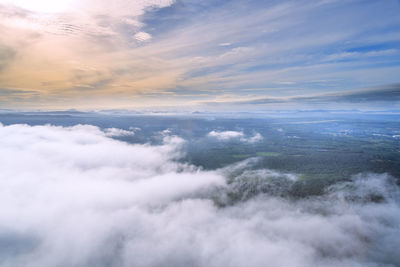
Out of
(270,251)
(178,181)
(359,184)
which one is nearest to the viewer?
(270,251)

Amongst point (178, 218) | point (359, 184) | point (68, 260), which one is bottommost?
point (68, 260)

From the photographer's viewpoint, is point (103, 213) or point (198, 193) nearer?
point (103, 213)

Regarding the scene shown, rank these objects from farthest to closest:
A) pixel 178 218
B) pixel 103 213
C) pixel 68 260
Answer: pixel 103 213, pixel 178 218, pixel 68 260

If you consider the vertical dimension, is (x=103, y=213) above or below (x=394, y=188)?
below

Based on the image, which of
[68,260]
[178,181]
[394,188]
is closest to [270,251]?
[68,260]

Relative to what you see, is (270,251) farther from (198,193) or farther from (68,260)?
(68,260)

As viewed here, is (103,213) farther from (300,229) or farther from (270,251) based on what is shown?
(300,229)

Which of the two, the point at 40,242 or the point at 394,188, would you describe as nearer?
the point at 40,242

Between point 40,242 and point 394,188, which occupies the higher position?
point 394,188

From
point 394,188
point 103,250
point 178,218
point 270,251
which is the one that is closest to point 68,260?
point 103,250
